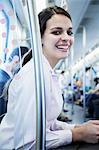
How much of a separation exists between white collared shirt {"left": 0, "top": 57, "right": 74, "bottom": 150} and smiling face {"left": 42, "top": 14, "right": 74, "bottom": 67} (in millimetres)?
54

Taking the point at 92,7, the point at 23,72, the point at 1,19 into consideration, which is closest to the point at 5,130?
the point at 23,72

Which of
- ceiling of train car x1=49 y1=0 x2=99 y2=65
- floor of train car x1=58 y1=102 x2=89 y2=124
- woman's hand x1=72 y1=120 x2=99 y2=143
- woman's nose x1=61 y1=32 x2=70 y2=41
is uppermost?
ceiling of train car x1=49 y1=0 x2=99 y2=65

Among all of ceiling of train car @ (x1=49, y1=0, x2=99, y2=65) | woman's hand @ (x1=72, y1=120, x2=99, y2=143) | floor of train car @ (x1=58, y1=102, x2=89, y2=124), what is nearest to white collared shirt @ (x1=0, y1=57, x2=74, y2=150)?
woman's hand @ (x1=72, y1=120, x2=99, y2=143)

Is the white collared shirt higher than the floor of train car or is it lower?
higher

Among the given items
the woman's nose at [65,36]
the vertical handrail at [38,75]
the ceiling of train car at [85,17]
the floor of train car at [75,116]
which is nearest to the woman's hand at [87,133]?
the vertical handrail at [38,75]

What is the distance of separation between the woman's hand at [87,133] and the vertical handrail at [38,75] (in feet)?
0.54

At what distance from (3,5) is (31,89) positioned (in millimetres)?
403

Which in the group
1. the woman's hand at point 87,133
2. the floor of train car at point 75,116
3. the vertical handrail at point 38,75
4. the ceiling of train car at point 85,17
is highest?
the ceiling of train car at point 85,17

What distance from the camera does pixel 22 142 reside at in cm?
85

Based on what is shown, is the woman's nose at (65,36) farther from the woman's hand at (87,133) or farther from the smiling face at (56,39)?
the woman's hand at (87,133)

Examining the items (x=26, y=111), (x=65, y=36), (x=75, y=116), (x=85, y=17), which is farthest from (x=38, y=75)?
(x=85, y=17)

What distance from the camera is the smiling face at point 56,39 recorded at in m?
0.95

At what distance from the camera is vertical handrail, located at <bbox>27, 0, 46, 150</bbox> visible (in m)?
0.79

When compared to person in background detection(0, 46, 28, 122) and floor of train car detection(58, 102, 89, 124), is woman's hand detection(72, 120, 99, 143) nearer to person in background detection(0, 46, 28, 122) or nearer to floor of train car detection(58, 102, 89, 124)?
person in background detection(0, 46, 28, 122)
